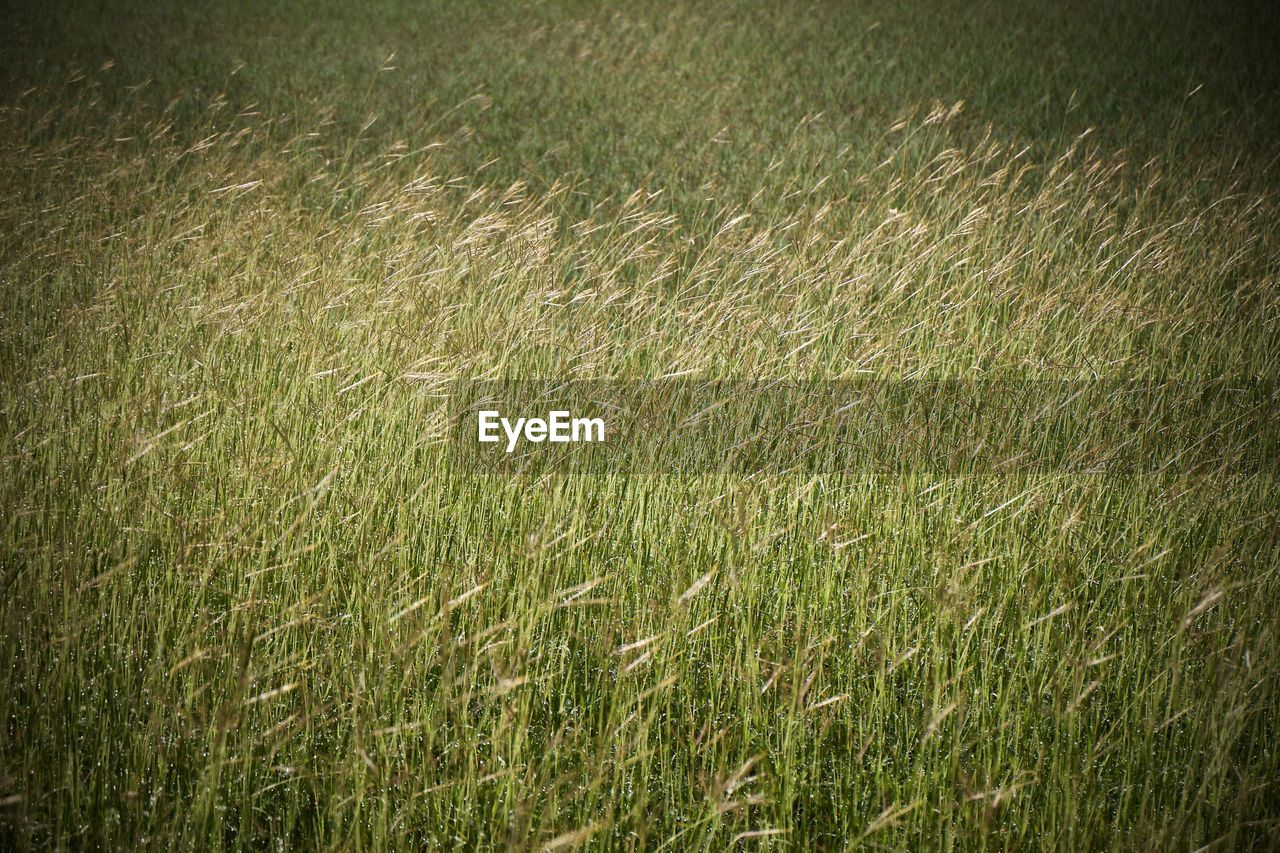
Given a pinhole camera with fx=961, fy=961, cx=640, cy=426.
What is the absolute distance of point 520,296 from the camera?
359cm

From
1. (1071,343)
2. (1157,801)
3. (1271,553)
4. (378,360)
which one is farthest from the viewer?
(1071,343)

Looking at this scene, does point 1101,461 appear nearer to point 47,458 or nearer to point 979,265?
point 979,265

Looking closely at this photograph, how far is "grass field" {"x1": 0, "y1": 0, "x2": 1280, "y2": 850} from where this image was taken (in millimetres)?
1554

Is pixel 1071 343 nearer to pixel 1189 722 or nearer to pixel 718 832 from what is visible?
pixel 1189 722

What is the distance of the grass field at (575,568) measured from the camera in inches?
61.2

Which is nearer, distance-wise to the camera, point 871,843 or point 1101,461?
point 871,843

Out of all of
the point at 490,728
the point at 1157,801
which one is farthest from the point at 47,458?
the point at 1157,801

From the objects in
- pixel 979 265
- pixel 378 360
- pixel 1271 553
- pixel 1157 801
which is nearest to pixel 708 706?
pixel 1157 801

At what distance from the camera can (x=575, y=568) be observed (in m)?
2.12

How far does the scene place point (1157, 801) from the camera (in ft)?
5.38

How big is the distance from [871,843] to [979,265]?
284 cm

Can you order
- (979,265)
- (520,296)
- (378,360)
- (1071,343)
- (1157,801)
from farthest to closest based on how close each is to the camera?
1. (979,265)
2. (520,296)
3. (1071,343)
4. (378,360)
5. (1157,801)

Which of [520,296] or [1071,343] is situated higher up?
[520,296]

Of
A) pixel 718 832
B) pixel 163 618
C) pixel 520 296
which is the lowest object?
pixel 718 832
